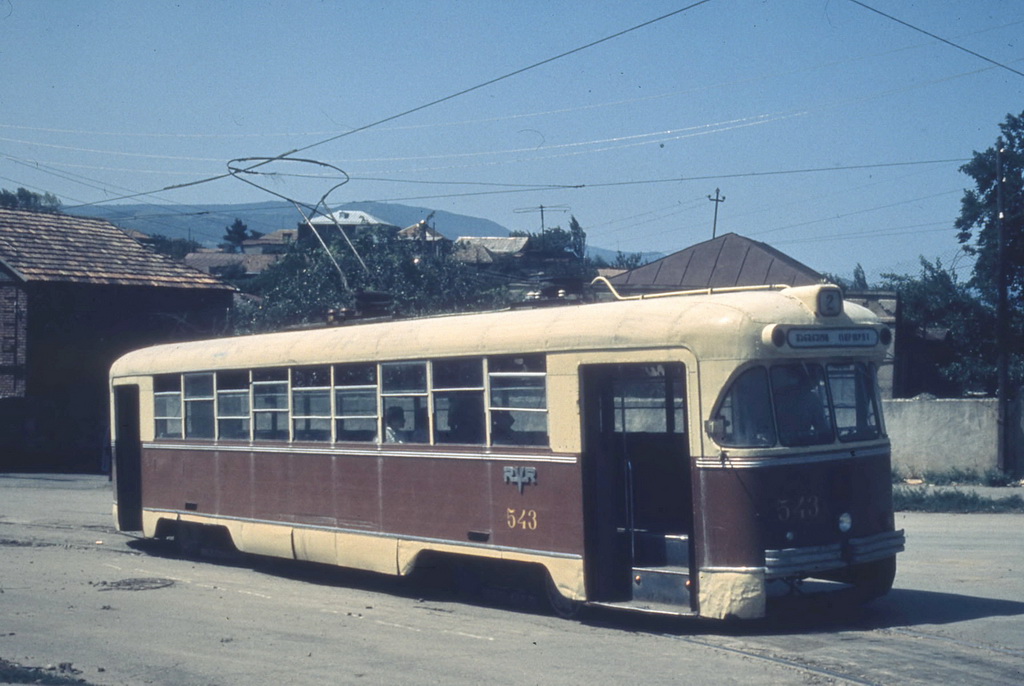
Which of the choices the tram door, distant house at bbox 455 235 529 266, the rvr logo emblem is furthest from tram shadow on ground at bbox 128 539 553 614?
distant house at bbox 455 235 529 266

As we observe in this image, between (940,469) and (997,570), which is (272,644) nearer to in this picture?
(997,570)

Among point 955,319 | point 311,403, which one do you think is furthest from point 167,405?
point 955,319

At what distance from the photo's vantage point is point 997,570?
39.1 ft

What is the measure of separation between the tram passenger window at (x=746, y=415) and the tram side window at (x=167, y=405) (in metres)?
8.62

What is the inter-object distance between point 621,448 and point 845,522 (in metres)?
1.95

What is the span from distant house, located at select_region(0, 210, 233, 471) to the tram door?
16.4 meters

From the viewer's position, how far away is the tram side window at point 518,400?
980 centimetres

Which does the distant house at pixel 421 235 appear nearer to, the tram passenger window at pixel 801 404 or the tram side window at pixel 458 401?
the tram side window at pixel 458 401

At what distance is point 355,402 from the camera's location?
11898mm

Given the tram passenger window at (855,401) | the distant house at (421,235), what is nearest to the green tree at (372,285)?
the distant house at (421,235)

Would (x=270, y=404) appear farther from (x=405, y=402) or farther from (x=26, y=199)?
(x=26, y=199)

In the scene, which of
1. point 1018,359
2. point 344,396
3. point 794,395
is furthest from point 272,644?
point 1018,359

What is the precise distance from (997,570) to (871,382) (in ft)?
12.1

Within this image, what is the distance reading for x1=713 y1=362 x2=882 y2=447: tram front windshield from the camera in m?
8.73
